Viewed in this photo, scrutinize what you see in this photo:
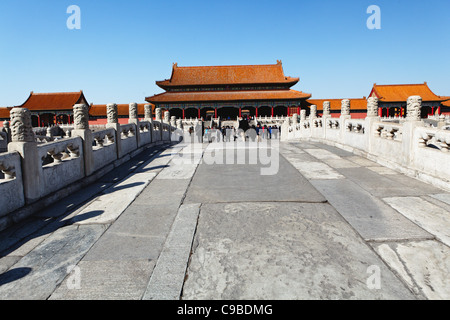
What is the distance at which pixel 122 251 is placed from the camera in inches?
120

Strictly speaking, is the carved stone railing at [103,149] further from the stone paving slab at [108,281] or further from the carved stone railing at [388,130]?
the carved stone railing at [388,130]

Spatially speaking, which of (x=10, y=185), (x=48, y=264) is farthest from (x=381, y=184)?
(x=10, y=185)

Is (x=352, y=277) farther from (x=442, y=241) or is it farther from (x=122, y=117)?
(x=122, y=117)

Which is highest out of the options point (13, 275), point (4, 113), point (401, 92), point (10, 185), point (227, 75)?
point (227, 75)

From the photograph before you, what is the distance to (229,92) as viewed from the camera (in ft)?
122

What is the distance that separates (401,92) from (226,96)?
21533 millimetres

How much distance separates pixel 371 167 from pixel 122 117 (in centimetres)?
3509

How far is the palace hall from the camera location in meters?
35.3

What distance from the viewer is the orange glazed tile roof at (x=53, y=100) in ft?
120

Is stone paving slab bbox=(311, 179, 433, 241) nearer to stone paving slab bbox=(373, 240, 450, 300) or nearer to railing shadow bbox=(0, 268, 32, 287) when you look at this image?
stone paving slab bbox=(373, 240, 450, 300)

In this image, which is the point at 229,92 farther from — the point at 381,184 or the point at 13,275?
the point at 13,275

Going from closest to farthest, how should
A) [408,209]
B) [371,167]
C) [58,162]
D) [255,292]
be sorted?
[255,292] → [408,209] → [58,162] → [371,167]

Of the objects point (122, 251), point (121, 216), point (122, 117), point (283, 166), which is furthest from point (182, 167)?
point (122, 117)

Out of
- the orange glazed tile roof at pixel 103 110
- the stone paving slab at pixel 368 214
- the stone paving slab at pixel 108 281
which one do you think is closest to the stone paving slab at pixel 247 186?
the stone paving slab at pixel 368 214
